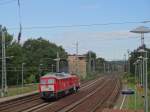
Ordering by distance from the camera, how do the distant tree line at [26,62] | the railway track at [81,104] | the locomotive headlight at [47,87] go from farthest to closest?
1. the distant tree line at [26,62]
2. the locomotive headlight at [47,87]
3. the railway track at [81,104]

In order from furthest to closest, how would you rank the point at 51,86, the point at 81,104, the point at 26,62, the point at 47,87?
the point at 26,62, the point at 47,87, the point at 51,86, the point at 81,104

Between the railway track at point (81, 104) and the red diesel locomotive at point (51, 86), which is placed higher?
the red diesel locomotive at point (51, 86)

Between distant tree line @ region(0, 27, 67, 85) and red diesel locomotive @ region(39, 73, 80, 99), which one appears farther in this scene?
distant tree line @ region(0, 27, 67, 85)

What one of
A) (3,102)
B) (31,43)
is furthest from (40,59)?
(3,102)

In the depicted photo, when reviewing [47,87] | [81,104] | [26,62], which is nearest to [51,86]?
[47,87]

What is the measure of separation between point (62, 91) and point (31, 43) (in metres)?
104

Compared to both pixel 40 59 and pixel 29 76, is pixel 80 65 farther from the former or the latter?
pixel 29 76

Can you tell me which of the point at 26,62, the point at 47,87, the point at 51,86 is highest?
the point at 26,62

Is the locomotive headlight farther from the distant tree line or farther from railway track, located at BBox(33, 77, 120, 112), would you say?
the distant tree line

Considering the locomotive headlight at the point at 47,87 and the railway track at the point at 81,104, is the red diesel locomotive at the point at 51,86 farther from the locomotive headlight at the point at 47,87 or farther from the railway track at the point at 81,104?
the railway track at the point at 81,104

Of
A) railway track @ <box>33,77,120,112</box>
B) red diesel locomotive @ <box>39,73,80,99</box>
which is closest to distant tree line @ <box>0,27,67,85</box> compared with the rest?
railway track @ <box>33,77,120,112</box>

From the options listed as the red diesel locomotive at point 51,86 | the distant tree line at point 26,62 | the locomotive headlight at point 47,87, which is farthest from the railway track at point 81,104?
the distant tree line at point 26,62

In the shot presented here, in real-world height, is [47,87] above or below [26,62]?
below

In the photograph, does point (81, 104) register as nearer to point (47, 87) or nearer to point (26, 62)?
point (47, 87)
